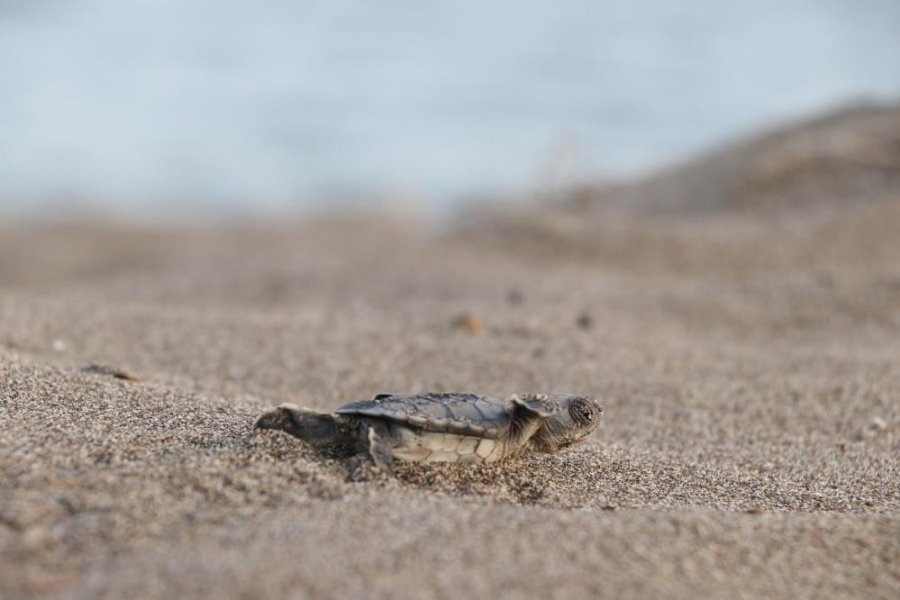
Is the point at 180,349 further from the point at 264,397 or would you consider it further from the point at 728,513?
the point at 728,513

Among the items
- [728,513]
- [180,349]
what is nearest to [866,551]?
[728,513]

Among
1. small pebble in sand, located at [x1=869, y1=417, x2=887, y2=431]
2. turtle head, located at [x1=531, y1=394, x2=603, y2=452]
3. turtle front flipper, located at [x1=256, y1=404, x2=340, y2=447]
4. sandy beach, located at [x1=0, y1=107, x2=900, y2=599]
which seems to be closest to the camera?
sandy beach, located at [x1=0, y1=107, x2=900, y2=599]

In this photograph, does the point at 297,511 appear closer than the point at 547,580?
No

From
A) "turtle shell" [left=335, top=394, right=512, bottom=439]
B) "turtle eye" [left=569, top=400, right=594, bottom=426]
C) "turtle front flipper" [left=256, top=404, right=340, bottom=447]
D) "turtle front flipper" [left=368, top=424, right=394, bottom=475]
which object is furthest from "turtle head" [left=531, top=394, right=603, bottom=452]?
"turtle front flipper" [left=256, top=404, right=340, bottom=447]

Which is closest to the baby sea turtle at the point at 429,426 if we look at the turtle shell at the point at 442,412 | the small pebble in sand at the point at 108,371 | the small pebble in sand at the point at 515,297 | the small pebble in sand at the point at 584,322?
the turtle shell at the point at 442,412

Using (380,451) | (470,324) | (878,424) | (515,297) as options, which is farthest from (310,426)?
(515,297)

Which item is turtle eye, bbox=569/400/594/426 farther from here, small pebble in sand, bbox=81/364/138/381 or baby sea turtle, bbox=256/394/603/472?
small pebble in sand, bbox=81/364/138/381

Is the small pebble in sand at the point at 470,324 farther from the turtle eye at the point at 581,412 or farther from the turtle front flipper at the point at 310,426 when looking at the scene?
the turtle front flipper at the point at 310,426
